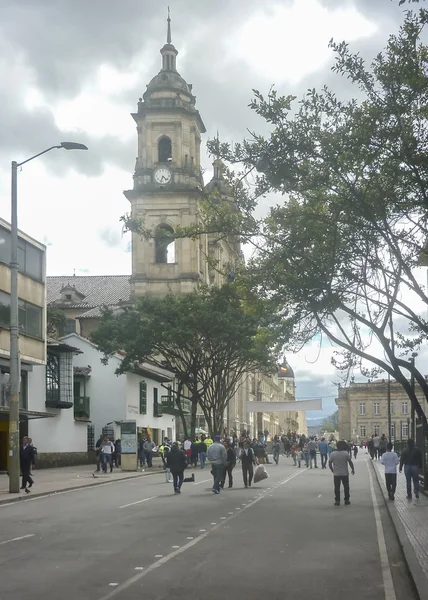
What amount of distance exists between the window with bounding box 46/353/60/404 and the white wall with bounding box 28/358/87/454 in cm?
63

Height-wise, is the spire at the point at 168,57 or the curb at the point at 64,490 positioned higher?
the spire at the point at 168,57

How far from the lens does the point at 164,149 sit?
269 ft

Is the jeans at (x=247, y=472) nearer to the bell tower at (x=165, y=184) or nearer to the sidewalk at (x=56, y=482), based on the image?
the sidewalk at (x=56, y=482)

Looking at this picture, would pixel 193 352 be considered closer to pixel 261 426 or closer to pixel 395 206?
pixel 395 206

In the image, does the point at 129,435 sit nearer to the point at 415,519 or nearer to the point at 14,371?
the point at 14,371

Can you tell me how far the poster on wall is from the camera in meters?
39.5

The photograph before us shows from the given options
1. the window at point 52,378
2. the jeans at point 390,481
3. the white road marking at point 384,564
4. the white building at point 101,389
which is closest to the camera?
the white road marking at point 384,564

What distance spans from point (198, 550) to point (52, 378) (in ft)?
107

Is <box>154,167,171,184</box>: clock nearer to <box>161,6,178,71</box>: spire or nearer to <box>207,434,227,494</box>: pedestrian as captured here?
<box>161,6,178,71</box>: spire

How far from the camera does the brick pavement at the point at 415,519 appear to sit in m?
12.4

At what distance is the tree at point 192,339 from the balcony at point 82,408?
315cm

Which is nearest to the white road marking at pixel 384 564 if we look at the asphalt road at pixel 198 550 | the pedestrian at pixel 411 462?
the asphalt road at pixel 198 550

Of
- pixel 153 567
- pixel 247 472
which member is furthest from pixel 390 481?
pixel 153 567

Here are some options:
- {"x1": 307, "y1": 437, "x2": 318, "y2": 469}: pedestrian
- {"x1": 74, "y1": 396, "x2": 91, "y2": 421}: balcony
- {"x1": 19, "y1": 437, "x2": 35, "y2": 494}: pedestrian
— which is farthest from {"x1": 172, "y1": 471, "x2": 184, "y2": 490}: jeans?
{"x1": 74, "y1": 396, "x2": 91, "y2": 421}: balcony
